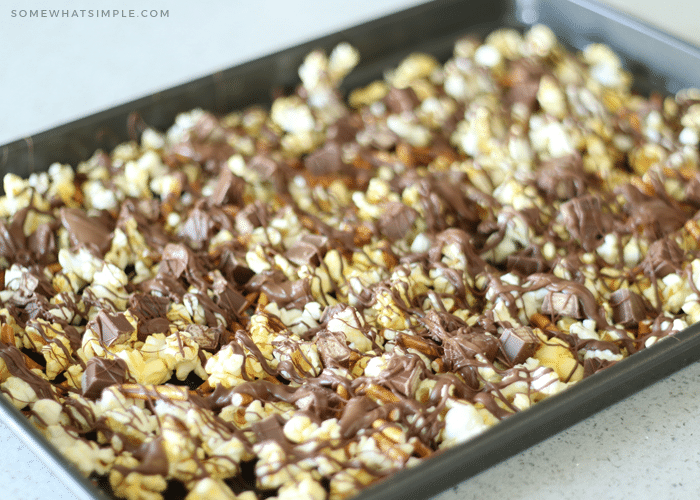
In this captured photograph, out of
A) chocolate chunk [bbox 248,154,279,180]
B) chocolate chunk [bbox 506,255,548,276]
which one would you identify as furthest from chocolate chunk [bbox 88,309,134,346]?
chocolate chunk [bbox 506,255,548,276]

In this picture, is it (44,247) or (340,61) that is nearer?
(44,247)

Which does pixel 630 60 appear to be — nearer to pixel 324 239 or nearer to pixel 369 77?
pixel 369 77

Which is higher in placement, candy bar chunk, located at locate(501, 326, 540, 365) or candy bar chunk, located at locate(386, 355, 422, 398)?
candy bar chunk, located at locate(386, 355, 422, 398)

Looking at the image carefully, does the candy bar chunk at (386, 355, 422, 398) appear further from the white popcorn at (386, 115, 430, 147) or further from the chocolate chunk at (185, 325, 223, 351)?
the white popcorn at (386, 115, 430, 147)

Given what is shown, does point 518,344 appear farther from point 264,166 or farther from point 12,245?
point 12,245

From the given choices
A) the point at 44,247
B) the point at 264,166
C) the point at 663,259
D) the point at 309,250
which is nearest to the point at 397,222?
the point at 309,250

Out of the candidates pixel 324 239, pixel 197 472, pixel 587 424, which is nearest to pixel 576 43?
pixel 324 239
